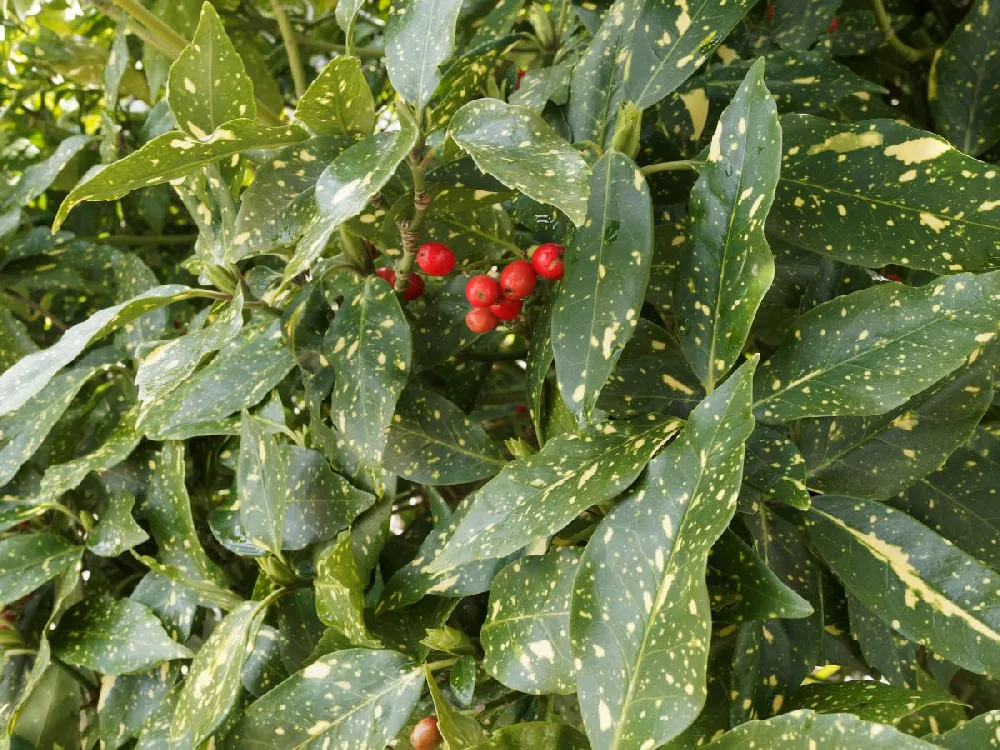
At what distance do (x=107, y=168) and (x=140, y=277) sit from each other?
0.58 meters

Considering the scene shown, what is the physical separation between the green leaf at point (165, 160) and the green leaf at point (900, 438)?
52cm

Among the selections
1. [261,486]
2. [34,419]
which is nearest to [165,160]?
[261,486]

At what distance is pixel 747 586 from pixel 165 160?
502 mm

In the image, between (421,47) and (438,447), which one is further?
(438,447)

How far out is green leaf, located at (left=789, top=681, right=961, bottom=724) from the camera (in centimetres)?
55

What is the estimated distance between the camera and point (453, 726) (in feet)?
2.00

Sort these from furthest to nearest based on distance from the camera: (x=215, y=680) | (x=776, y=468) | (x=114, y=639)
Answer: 1. (x=114, y=639)
2. (x=215, y=680)
3. (x=776, y=468)

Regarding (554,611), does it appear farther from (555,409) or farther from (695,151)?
(695,151)

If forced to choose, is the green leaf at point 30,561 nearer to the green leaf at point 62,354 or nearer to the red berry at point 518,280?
the green leaf at point 62,354

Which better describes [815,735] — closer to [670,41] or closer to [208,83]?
[670,41]

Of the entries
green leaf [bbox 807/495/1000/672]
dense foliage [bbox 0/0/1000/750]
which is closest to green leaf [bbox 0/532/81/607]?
dense foliage [bbox 0/0/1000/750]

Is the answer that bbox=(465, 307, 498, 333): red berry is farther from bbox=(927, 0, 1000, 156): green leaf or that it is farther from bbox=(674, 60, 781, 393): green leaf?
bbox=(927, 0, 1000, 156): green leaf

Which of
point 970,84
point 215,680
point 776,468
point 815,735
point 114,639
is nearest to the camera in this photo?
point 815,735

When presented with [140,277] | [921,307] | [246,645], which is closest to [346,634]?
[246,645]
